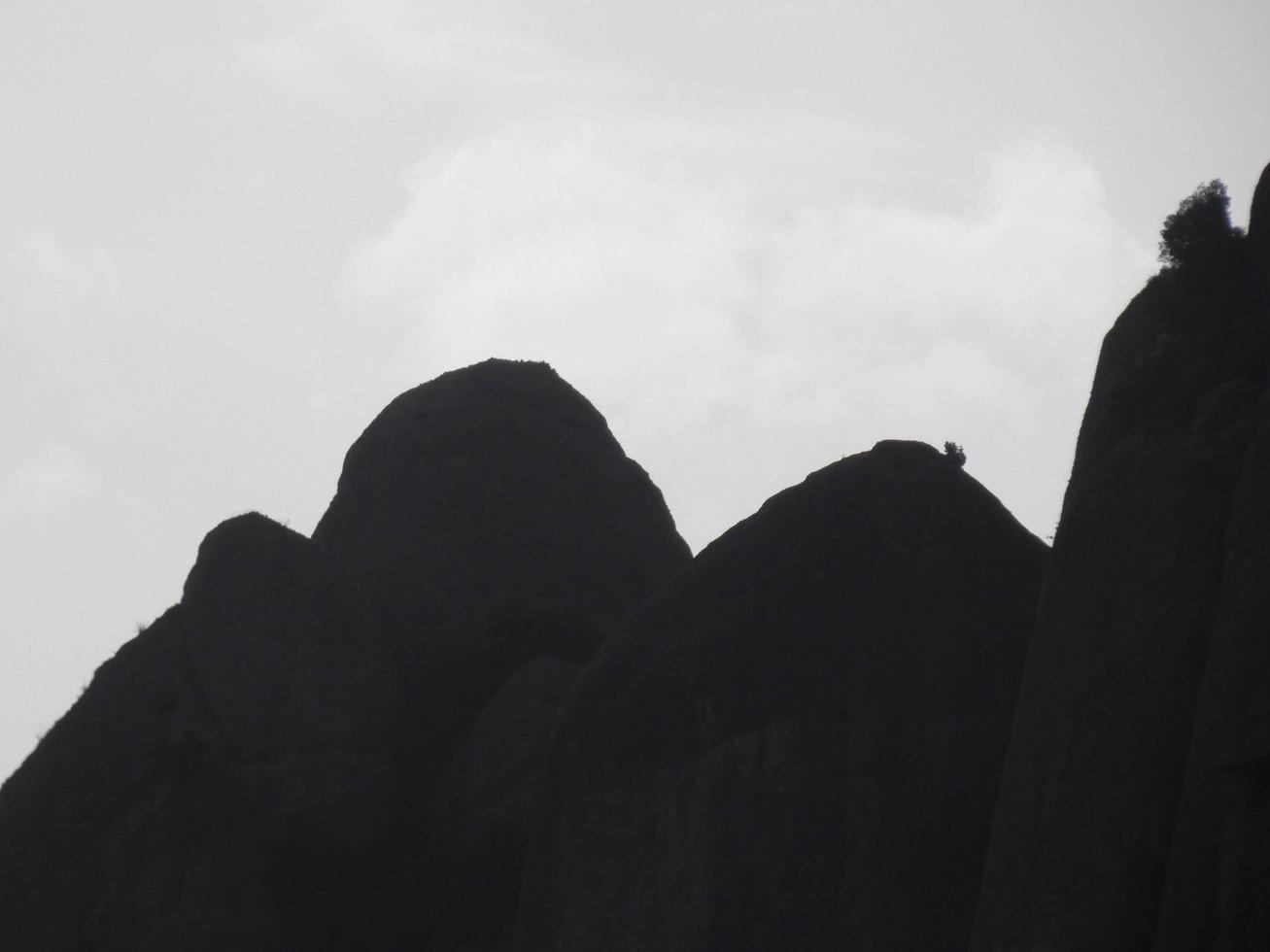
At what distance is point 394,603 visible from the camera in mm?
35125

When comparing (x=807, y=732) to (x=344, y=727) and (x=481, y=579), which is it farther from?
(x=481, y=579)

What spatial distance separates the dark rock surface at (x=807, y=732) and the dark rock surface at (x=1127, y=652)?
2.32 meters

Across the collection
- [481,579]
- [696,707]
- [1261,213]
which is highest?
[1261,213]

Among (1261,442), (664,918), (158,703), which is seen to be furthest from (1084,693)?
(158,703)

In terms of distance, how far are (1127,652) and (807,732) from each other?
19.0 ft

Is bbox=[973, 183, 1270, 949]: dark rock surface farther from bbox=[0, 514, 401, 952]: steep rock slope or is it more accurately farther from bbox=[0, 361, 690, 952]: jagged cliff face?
bbox=[0, 514, 401, 952]: steep rock slope

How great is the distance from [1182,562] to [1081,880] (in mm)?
3912

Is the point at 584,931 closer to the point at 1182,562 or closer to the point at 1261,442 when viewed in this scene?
the point at 1182,562

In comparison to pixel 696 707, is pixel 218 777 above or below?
below

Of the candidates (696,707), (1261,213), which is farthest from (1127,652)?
(696,707)

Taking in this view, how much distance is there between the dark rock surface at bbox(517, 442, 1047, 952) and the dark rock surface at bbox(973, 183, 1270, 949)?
7.60 ft

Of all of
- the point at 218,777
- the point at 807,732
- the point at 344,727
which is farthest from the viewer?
the point at 344,727

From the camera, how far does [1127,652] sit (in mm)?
21875

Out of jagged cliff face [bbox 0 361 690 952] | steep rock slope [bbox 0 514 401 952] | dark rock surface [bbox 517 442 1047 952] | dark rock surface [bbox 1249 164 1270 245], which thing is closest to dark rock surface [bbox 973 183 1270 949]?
dark rock surface [bbox 1249 164 1270 245]
